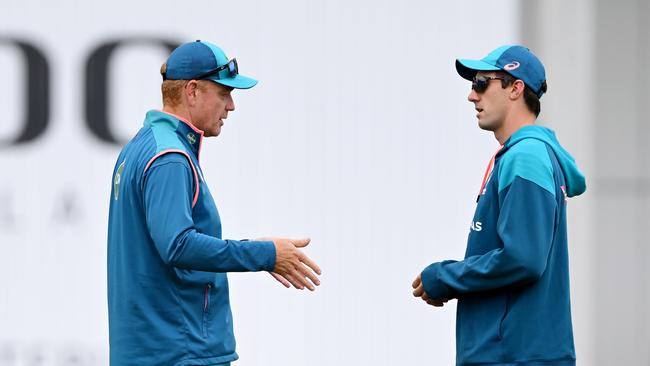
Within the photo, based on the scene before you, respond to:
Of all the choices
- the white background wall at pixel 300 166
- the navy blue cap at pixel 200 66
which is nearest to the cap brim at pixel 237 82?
the navy blue cap at pixel 200 66

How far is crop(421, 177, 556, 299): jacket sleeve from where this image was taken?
10.1 feet

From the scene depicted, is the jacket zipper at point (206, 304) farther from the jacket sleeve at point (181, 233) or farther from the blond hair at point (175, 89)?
the blond hair at point (175, 89)

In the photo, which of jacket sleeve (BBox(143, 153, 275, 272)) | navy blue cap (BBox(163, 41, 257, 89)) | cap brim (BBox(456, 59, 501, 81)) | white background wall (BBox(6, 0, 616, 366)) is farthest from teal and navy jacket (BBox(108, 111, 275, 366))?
white background wall (BBox(6, 0, 616, 366))

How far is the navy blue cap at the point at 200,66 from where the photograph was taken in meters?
3.32

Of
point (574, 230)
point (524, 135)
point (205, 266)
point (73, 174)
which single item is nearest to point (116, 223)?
point (205, 266)

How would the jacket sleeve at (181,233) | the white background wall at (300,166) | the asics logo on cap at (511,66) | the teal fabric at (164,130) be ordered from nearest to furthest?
the jacket sleeve at (181,233) → the teal fabric at (164,130) → the asics logo on cap at (511,66) → the white background wall at (300,166)

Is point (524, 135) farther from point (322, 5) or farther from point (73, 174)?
point (73, 174)

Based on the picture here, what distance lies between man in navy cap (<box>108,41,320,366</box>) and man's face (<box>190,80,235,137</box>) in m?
0.02

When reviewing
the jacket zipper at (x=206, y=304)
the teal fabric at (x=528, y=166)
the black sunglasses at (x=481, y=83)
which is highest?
the black sunglasses at (x=481, y=83)

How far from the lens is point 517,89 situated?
3318mm

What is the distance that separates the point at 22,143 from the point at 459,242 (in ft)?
6.84

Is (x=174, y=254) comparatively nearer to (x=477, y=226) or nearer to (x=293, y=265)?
(x=293, y=265)

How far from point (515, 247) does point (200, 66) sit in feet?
3.35

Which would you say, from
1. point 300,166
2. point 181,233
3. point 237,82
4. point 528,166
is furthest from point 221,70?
point 300,166
